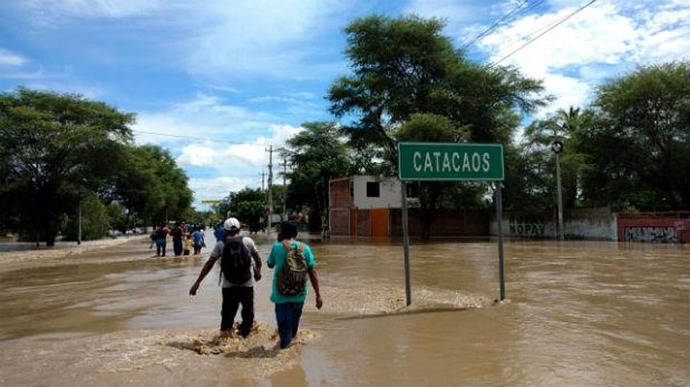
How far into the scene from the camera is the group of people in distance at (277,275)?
Answer: 20.7 ft

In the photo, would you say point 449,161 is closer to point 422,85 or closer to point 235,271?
point 235,271

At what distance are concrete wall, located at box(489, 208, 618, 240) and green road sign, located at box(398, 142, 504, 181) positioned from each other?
2543 cm

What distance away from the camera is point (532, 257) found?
20.5 meters

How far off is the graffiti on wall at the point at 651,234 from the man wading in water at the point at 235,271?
1109 inches

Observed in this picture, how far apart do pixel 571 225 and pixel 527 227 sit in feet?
13.9

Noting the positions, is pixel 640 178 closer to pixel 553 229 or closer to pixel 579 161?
pixel 579 161

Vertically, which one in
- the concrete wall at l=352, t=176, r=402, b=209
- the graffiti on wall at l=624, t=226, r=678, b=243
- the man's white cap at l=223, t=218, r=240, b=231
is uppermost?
the concrete wall at l=352, t=176, r=402, b=209

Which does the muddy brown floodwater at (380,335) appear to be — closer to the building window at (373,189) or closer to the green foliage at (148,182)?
the green foliage at (148,182)

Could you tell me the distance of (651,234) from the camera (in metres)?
29.6

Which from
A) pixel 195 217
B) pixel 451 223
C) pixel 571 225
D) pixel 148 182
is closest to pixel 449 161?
pixel 571 225

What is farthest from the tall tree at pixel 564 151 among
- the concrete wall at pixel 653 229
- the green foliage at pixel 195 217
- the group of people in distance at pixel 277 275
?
the green foliage at pixel 195 217

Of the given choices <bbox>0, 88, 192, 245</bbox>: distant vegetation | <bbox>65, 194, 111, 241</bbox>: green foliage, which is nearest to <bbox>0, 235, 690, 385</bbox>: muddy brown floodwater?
<bbox>0, 88, 192, 245</bbox>: distant vegetation

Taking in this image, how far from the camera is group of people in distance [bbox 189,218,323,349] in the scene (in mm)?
6320

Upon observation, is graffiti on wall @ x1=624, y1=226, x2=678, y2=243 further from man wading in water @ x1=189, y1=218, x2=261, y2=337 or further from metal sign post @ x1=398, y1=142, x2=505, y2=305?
man wading in water @ x1=189, y1=218, x2=261, y2=337
